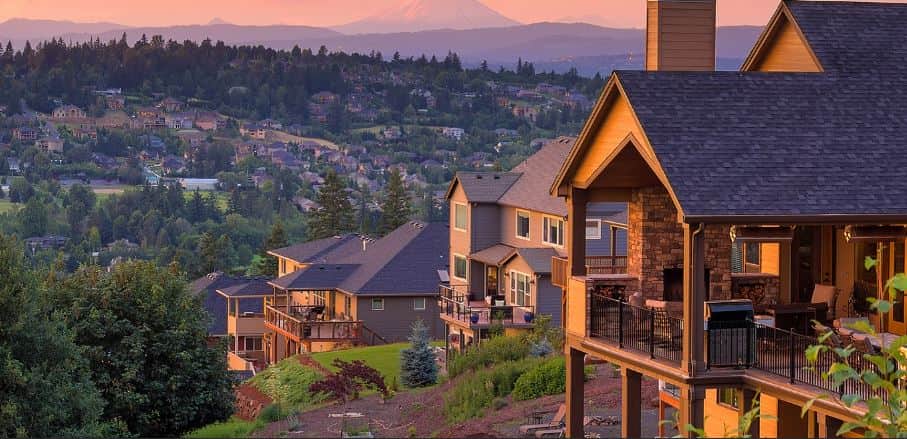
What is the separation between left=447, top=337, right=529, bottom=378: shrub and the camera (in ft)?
120

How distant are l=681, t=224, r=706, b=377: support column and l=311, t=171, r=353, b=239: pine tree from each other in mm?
86563

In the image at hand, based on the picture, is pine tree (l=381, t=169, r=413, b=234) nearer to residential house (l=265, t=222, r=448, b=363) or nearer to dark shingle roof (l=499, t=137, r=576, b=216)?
residential house (l=265, t=222, r=448, b=363)

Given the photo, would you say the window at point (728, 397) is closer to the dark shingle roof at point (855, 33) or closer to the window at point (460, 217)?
the dark shingle roof at point (855, 33)

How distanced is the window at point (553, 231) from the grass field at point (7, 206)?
131m

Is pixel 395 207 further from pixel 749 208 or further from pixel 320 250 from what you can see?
pixel 749 208

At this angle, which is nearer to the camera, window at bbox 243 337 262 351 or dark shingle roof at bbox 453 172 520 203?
dark shingle roof at bbox 453 172 520 203

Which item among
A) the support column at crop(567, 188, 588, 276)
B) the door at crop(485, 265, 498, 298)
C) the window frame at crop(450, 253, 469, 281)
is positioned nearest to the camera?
the support column at crop(567, 188, 588, 276)

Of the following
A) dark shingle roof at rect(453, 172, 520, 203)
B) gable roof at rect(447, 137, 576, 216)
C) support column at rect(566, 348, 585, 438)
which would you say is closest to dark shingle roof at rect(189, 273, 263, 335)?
dark shingle roof at rect(453, 172, 520, 203)

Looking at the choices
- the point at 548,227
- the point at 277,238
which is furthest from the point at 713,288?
the point at 277,238

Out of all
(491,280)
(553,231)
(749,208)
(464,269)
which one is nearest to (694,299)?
(749,208)

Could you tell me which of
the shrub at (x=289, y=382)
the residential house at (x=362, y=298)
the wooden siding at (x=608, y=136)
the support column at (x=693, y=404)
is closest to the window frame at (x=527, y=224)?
the residential house at (x=362, y=298)

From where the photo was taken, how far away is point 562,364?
3139 cm

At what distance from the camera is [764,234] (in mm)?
21297

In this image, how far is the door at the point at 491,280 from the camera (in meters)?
54.7
